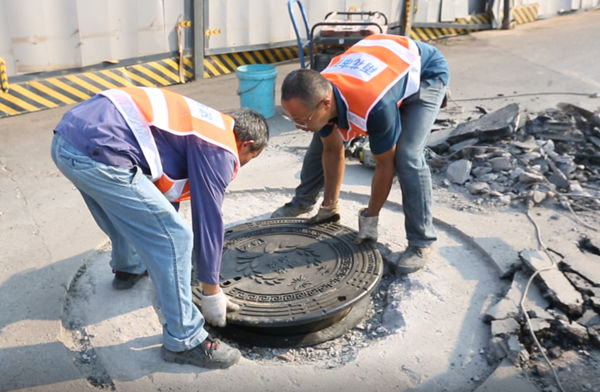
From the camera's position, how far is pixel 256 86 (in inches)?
239

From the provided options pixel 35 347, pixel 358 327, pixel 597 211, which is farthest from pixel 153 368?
pixel 597 211

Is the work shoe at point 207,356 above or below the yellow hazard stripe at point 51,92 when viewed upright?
below

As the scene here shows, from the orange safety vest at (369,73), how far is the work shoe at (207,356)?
130 centimetres

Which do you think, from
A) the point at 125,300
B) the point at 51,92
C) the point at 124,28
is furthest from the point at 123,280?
the point at 124,28

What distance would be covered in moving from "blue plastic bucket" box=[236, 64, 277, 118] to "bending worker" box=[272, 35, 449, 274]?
2.25m

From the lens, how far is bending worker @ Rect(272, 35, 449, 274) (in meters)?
3.04

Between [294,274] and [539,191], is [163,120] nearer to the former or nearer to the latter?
[294,274]

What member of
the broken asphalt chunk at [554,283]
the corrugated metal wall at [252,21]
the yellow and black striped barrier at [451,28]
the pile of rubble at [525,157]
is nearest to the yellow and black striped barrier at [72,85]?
the corrugated metal wall at [252,21]

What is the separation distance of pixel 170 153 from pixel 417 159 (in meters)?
1.51

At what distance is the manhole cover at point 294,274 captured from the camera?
3.07 m

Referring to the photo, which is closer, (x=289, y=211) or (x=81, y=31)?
(x=289, y=211)

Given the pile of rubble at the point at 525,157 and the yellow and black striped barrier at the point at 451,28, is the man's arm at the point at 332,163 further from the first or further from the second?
the yellow and black striped barrier at the point at 451,28

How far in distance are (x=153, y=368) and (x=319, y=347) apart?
0.85 meters

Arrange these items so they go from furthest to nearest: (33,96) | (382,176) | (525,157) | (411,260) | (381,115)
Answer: (33,96)
(525,157)
(411,260)
(382,176)
(381,115)
